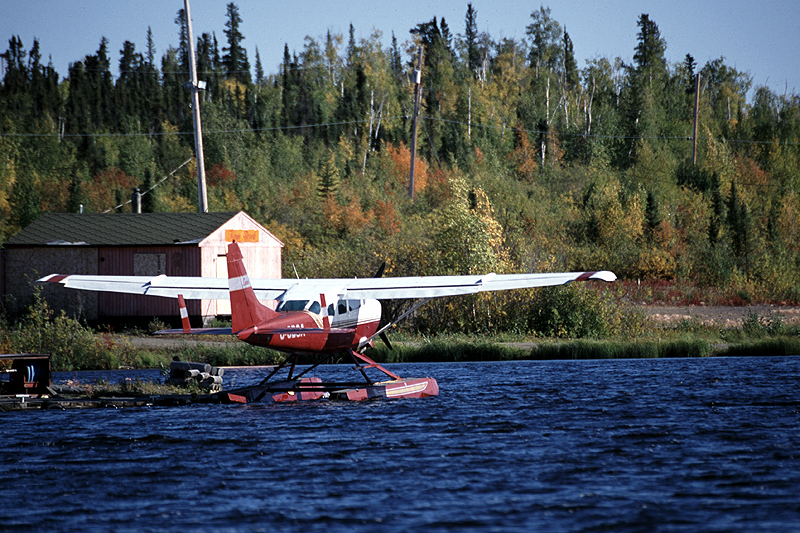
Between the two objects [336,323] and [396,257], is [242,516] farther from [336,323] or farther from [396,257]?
[396,257]

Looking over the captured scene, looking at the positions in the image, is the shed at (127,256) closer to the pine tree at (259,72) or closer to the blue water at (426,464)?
the blue water at (426,464)

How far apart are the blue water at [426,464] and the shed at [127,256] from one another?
15242 millimetres

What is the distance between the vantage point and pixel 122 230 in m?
34.5

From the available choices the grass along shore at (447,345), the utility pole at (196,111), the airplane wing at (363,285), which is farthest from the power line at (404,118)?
the airplane wing at (363,285)

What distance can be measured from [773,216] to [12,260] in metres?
47.1

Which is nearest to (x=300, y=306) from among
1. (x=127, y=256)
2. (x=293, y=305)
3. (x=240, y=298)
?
(x=293, y=305)

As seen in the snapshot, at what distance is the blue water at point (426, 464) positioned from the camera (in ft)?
31.9

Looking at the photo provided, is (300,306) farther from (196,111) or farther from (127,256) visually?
(196,111)

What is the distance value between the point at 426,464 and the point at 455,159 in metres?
62.2

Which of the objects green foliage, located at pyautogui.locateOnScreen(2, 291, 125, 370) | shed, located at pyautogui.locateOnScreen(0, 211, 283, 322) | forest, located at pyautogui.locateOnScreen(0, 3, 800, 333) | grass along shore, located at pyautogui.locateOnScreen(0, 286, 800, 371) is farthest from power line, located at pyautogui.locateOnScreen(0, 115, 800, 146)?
green foliage, located at pyautogui.locateOnScreen(2, 291, 125, 370)

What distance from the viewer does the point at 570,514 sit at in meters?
9.67

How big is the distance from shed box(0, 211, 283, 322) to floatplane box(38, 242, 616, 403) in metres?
12.9

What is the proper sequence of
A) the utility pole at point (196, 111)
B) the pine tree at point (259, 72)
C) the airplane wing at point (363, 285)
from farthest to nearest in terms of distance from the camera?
1. the pine tree at point (259, 72)
2. the utility pole at point (196, 111)
3. the airplane wing at point (363, 285)

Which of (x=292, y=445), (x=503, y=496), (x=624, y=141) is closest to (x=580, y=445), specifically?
(x=503, y=496)
